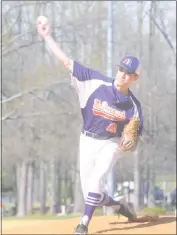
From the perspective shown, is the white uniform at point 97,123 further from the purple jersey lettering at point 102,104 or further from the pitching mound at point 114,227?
the pitching mound at point 114,227

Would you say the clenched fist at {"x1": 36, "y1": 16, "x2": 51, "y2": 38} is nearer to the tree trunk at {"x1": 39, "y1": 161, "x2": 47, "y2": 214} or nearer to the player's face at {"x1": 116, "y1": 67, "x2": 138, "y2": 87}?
the player's face at {"x1": 116, "y1": 67, "x2": 138, "y2": 87}

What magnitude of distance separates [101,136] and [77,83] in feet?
1.48

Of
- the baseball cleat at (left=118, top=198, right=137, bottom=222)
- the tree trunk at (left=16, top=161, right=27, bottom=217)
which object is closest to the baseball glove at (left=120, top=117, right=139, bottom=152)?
the baseball cleat at (left=118, top=198, right=137, bottom=222)

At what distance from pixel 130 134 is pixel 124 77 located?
437mm

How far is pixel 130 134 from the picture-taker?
5512mm

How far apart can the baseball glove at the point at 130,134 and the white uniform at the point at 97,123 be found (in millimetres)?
39

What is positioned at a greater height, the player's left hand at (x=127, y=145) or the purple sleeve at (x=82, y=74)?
the purple sleeve at (x=82, y=74)

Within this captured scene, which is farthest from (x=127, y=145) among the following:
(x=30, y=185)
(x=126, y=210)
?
(x=30, y=185)

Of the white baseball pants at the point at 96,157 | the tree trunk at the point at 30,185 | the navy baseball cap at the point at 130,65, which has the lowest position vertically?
the tree trunk at the point at 30,185

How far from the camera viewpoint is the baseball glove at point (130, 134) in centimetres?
550

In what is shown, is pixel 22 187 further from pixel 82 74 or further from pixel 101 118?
pixel 101 118

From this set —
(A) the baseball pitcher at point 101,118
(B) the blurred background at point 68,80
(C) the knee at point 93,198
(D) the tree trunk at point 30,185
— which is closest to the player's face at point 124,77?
(A) the baseball pitcher at point 101,118

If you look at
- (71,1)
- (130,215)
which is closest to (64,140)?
(71,1)

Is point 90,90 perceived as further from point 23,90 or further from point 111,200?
point 23,90
